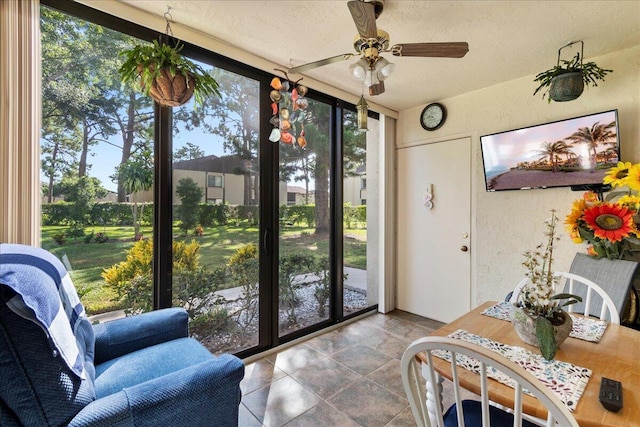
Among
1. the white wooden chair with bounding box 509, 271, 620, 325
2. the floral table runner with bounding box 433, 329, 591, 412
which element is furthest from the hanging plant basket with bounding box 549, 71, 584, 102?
the floral table runner with bounding box 433, 329, 591, 412

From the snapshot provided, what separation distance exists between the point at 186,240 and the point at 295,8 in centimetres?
170

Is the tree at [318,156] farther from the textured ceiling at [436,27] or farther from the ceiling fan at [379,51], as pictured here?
the ceiling fan at [379,51]

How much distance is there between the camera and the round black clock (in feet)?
10.3

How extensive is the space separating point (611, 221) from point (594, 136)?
0.95 m

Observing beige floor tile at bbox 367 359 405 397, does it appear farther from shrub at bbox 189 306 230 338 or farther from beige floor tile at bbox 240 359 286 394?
shrub at bbox 189 306 230 338

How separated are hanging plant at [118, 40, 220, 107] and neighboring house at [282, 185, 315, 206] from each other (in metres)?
1.24

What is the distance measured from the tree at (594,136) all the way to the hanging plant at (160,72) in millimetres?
2815

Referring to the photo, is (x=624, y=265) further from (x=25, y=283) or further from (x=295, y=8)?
(x=25, y=283)

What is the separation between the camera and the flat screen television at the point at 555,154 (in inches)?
83.0

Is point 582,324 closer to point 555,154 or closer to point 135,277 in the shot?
point 555,154

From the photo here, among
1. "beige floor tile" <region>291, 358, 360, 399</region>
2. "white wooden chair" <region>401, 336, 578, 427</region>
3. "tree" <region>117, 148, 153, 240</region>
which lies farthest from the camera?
"beige floor tile" <region>291, 358, 360, 399</region>

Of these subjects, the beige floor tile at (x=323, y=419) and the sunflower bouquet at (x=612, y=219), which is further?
the beige floor tile at (x=323, y=419)

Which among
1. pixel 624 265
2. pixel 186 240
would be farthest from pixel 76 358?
pixel 624 265

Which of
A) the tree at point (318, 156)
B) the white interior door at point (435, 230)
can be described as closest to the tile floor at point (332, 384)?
the white interior door at point (435, 230)
